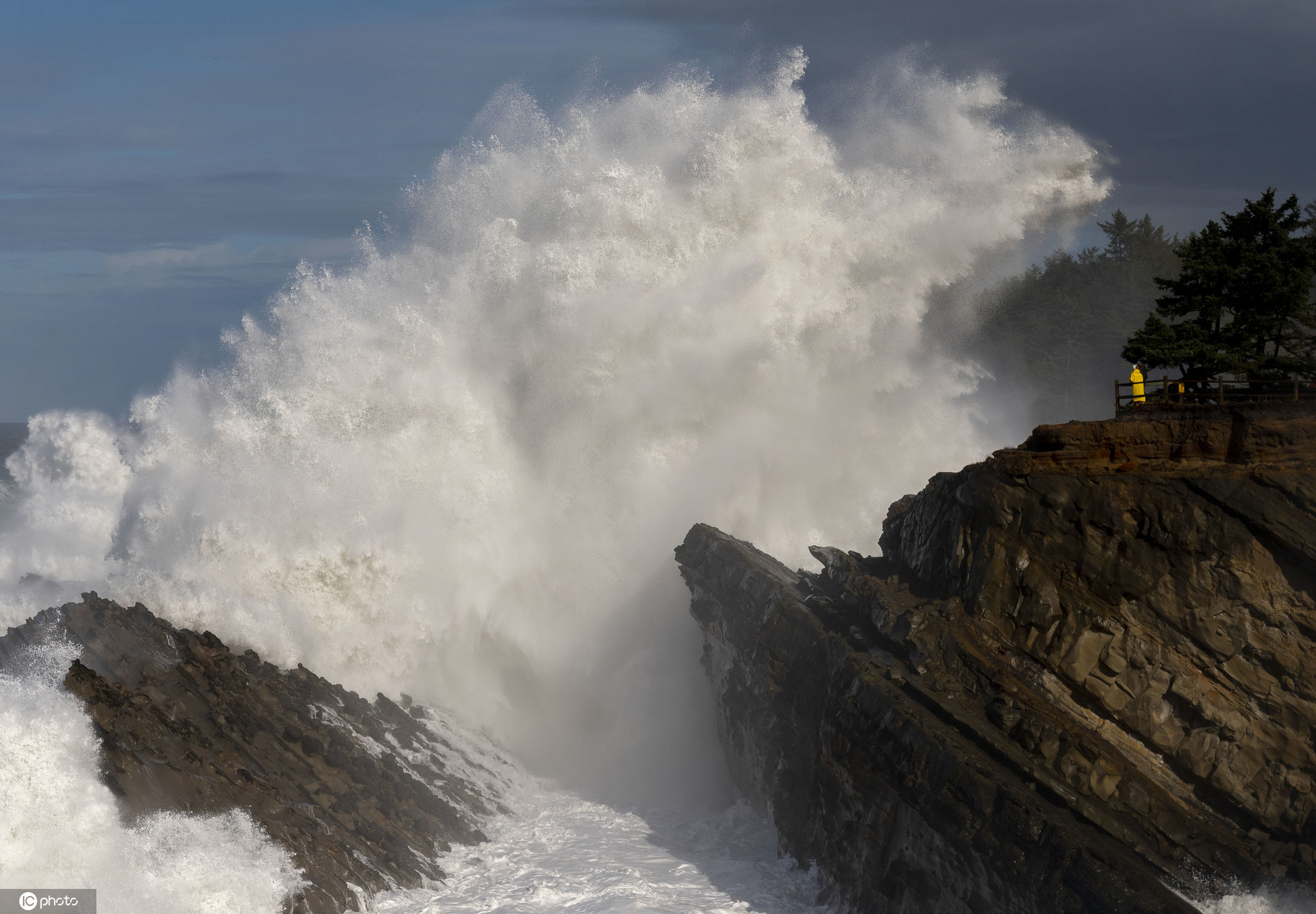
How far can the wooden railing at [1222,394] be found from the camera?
18.3 m

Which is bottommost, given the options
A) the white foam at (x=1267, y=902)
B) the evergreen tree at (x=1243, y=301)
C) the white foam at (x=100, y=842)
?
the white foam at (x=1267, y=902)

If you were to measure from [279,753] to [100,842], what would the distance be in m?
4.41

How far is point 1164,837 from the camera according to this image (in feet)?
46.6

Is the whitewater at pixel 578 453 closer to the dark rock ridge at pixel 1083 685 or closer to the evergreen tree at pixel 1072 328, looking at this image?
the dark rock ridge at pixel 1083 685

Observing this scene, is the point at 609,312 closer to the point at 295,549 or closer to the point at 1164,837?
the point at 295,549

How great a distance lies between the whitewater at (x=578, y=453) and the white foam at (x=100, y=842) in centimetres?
515

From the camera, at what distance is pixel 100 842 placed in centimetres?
1511

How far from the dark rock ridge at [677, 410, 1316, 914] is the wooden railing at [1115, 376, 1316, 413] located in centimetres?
68

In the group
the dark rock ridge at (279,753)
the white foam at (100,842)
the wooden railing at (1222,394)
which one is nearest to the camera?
the white foam at (100,842)

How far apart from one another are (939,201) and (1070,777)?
22569mm

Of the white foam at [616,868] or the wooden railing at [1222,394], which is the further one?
the wooden railing at [1222,394]

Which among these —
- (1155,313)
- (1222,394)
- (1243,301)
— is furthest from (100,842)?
(1155,313)

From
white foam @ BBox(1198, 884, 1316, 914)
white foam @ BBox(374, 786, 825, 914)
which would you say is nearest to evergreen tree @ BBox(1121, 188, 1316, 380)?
white foam @ BBox(1198, 884, 1316, 914)

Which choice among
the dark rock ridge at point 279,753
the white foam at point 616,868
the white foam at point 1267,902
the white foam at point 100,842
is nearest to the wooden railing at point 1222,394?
the white foam at point 1267,902
